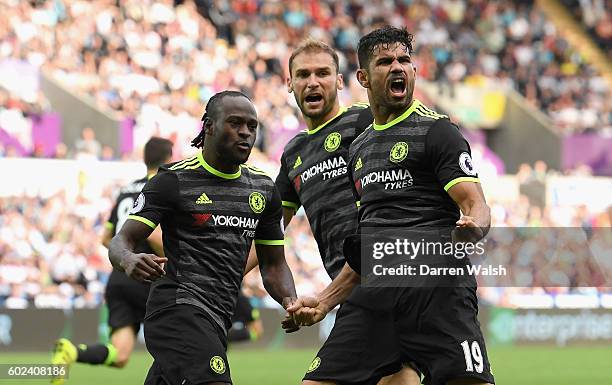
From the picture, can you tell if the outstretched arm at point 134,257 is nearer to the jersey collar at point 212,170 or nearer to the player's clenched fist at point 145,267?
the player's clenched fist at point 145,267

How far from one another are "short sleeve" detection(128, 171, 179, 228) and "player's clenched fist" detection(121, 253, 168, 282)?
0.39 m

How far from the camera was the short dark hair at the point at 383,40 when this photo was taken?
6.62 meters

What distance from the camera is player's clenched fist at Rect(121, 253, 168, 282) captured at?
636 centimetres

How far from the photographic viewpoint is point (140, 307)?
11641 mm

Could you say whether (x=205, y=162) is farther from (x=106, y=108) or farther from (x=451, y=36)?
(x=451, y=36)


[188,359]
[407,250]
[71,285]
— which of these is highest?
[71,285]

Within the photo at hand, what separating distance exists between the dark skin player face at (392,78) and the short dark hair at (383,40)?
0.07 ft

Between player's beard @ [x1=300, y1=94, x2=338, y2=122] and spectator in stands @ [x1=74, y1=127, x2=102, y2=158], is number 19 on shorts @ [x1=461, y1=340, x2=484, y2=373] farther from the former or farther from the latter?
spectator in stands @ [x1=74, y1=127, x2=102, y2=158]

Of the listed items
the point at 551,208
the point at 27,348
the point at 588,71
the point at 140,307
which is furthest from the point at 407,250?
the point at 588,71

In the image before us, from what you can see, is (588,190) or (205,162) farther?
(588,190)

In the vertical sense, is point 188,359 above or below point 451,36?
below

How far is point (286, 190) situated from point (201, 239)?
144 centimetres

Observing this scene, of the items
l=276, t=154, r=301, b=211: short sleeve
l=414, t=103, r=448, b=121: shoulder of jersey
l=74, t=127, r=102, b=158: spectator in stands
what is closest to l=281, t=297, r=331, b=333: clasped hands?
l=414, t=103, r=448, b=121: shoulder of jersey

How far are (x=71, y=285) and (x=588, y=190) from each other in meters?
10.3
